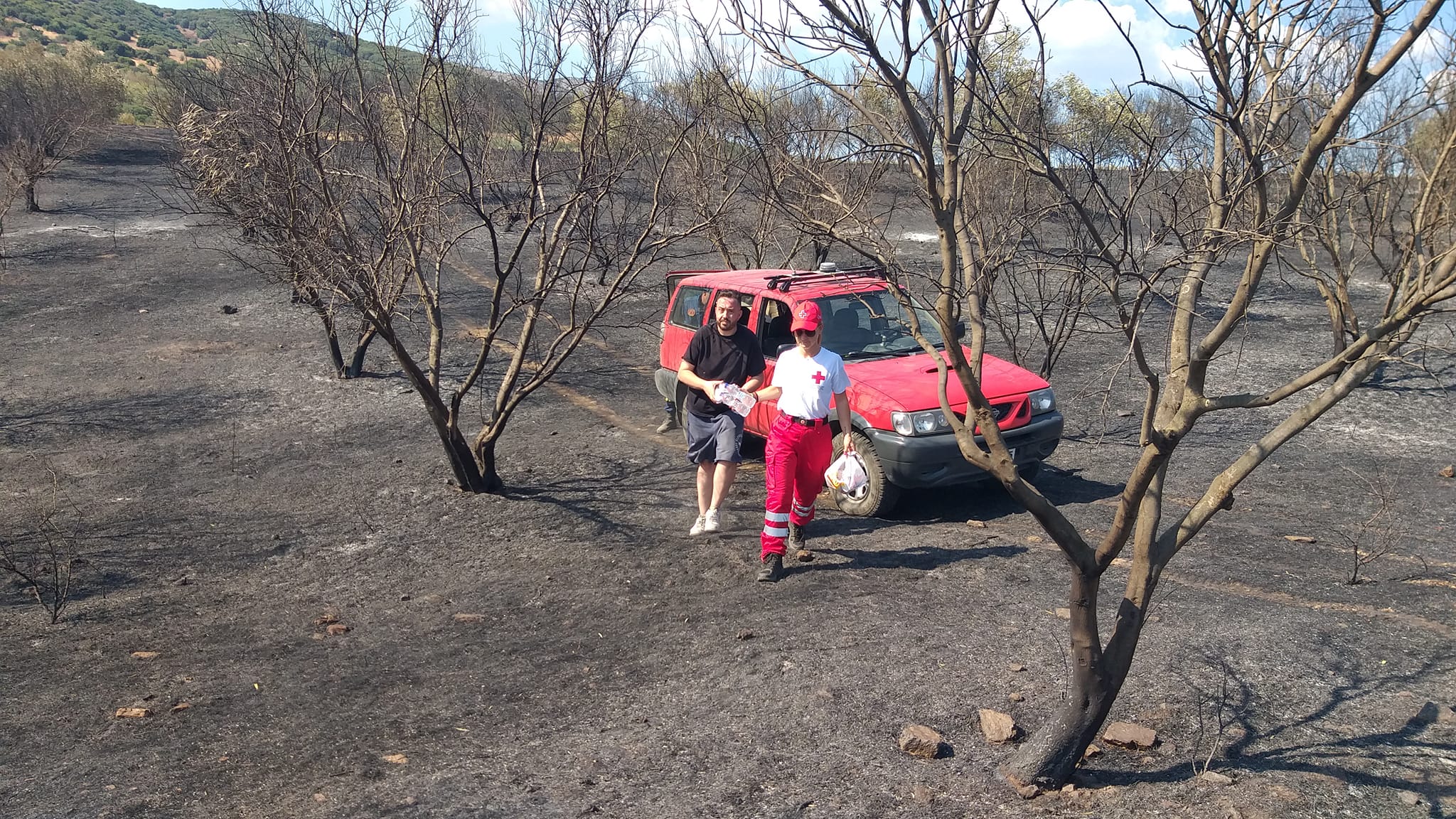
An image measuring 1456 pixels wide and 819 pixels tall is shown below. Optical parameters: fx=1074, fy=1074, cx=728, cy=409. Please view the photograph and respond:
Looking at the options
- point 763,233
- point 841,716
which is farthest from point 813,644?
point 763,233

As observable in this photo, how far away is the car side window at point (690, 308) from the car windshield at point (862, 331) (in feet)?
4.29

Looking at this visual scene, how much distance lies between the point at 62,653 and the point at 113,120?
1524 inches

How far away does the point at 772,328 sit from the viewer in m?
8.89

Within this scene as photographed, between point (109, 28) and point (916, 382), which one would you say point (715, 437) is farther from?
point (109, 28)

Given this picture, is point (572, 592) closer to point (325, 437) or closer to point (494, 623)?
point (494, 623)

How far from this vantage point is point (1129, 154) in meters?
5.46

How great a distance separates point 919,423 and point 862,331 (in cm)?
143

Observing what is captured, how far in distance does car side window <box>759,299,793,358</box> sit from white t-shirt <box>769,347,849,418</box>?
7.09ft

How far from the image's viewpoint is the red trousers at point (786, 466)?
6.46 metres

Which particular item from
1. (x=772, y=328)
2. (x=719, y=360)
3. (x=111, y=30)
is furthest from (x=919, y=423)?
(x=111, y=30)

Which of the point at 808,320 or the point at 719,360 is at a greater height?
the point at 808,320

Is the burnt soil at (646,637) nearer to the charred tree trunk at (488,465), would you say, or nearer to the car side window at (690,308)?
the charred tree trunk at (488,465)

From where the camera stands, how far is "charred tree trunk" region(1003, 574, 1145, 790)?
157 inches

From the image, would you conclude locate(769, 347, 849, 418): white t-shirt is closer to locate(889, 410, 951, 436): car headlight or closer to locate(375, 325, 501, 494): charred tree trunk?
locate(889, 410, 951, 436): car headlight
